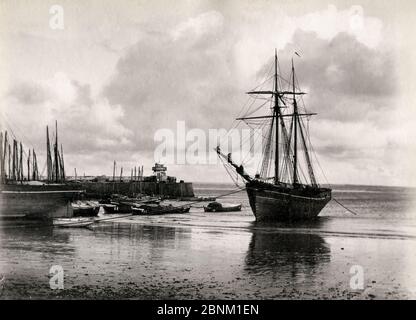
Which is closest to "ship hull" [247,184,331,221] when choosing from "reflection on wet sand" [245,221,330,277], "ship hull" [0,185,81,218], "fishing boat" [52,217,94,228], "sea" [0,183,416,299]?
"reflection on wet sand" [245,221,330,277]

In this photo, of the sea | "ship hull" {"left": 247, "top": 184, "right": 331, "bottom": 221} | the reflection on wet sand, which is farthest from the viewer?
"ship hull" {"left": 247, "top": 184, "right": 331, "bottom": 221}

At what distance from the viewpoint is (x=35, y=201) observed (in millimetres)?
43906

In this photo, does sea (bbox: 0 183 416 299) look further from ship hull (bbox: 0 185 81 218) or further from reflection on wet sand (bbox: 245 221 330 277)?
ship hull (bbox: 0 185 81 218)

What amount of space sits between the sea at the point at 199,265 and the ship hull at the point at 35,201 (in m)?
4.10

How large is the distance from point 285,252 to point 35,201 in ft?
85.6

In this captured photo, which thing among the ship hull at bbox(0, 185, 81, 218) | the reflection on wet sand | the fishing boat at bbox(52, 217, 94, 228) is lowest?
the reflection on wet sand

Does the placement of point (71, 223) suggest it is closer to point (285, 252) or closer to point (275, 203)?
point (285, 252)

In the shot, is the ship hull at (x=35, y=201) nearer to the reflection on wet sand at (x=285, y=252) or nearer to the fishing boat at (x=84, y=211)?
the fishing boat at (x=84, y=211)

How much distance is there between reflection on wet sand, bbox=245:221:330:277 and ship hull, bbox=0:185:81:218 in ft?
65.7

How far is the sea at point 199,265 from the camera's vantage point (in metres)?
17.8

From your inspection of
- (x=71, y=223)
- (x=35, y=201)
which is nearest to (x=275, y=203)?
(x=71, y=223)

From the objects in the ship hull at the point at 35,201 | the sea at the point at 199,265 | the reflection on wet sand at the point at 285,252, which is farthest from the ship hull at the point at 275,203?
the ship hull at the point at 35,201

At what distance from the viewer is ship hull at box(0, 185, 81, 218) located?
4141 cm
